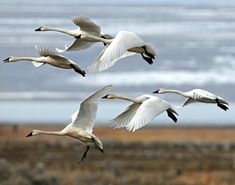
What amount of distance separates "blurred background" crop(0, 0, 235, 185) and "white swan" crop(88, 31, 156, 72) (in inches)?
79.5

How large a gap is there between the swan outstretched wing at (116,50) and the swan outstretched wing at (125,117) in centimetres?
63

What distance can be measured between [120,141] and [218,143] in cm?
311

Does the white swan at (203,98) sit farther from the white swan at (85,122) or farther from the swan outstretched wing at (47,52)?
the swan outstretched wing at (47,52)

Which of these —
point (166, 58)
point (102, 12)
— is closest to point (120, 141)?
point (102, 12)

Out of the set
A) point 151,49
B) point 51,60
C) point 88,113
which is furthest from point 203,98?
point 51,60

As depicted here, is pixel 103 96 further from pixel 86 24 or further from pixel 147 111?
pixel 86 24

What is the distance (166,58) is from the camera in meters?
67.5

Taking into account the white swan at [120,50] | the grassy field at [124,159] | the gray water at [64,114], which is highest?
the white swan at [120,50]

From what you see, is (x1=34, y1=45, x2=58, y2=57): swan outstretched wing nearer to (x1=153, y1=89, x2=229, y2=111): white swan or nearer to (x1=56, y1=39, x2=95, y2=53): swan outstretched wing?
(x1=56, y1=39, x2=95, y2=53): swan outstretched wing

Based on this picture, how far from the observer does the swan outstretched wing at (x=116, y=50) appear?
410 inches

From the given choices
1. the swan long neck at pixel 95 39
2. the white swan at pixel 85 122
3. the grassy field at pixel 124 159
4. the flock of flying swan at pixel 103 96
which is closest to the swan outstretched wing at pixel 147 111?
the flock of flying swan at pixel 103 96

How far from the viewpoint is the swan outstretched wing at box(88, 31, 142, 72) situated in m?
10.4

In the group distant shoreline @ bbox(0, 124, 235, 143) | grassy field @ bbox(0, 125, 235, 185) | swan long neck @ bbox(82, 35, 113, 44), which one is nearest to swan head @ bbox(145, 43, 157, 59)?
swan long neck @ bbox(82, 35, 113, 44)

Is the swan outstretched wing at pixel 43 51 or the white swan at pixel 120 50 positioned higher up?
the white swan at pixel 120 50
